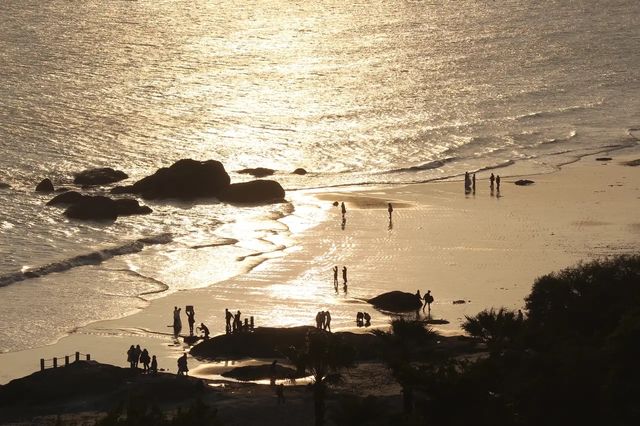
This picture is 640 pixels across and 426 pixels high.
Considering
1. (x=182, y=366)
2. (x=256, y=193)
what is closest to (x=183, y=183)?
(x=256, y=193)

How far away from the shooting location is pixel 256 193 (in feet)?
210

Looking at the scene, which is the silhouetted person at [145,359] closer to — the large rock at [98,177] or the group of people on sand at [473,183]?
the group of people on sand at [473,183]

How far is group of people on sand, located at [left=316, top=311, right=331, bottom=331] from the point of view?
38469 mm

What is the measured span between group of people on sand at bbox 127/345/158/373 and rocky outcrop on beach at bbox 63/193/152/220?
2366cm

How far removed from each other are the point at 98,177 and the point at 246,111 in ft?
88.8

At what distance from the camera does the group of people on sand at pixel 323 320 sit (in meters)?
38.5

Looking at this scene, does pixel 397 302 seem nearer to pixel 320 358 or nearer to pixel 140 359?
pixel 140 359

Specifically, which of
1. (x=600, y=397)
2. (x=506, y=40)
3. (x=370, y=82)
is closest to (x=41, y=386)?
(x=600, y=397)

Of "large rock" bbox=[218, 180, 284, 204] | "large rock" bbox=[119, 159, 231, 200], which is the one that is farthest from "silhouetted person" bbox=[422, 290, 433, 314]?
"large rock" bbox=[119, 159, 231, 200]

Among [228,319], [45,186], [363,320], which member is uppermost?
[45,186]

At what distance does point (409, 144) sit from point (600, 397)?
5520 centimetres

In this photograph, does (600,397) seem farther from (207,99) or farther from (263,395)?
(207,99)

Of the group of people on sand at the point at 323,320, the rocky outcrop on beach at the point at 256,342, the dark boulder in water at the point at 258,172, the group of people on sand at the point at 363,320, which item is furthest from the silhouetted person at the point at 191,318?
the dark boulder in water at the point at 258,172

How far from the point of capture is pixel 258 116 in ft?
302
